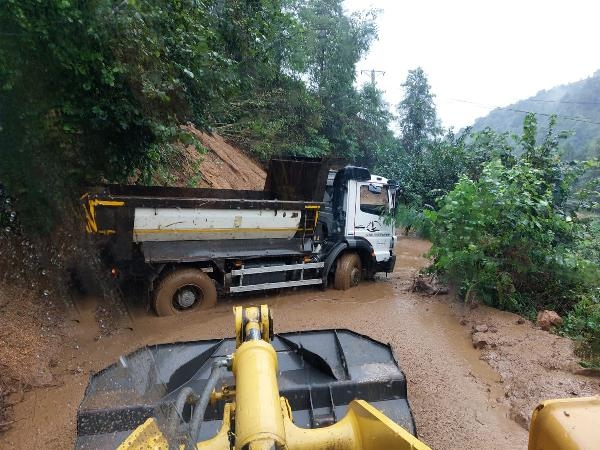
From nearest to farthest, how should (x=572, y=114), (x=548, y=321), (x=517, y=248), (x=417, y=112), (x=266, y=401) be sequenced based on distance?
(x=266, y=401) → (x=548, y=321) → (x=517, y=248) → (x=417, y=112) → (x=572, y=114)

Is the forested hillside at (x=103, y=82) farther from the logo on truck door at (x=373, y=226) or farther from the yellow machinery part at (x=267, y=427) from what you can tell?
the yellow machinery part at (x=267, y=427)

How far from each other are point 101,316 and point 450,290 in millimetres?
5806

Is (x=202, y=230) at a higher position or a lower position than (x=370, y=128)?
lower

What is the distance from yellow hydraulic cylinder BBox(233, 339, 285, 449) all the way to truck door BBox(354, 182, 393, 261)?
611 cm

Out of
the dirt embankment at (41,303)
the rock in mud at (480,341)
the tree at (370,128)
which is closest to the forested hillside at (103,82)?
the dirt embankment at (41,303)

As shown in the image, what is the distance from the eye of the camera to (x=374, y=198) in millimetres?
7852

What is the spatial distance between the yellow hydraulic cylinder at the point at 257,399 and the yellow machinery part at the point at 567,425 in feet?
3.01

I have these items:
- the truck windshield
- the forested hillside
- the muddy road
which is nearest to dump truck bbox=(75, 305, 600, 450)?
the muddy road

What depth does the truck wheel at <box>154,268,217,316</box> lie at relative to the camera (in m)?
6.05

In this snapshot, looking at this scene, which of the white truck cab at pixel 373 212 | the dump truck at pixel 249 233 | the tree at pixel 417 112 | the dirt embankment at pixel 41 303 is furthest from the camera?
the tree at pixel 417 112

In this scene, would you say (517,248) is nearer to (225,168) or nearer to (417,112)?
(225,168)

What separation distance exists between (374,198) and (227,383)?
17.5ft

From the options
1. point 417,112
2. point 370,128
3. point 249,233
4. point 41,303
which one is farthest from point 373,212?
point 417,112

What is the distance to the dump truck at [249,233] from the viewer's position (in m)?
5.61
